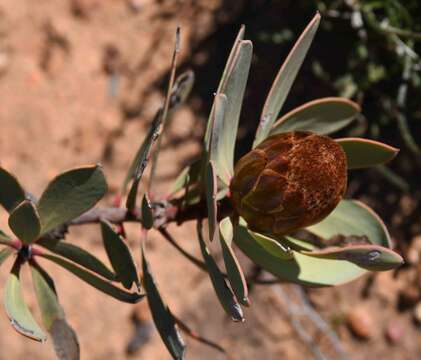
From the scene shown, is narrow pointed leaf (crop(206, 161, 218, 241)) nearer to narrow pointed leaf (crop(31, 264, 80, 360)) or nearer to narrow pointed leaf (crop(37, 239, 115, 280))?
narrow pointed leaf (crop(37, 239, 115, 280))

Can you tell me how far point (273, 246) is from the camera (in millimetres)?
1086

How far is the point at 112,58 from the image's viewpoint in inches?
113

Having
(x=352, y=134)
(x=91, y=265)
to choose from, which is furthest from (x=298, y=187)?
(x=352, y=134)

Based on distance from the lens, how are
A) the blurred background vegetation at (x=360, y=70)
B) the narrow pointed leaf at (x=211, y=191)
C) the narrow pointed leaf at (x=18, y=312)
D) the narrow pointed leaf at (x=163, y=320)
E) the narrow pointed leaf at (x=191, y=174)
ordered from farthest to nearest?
the blurred background vegetation at (x=360, y=70), the narrow pointed leaf at (x=191, y=174), the narrow pointed leaf at (x=163, y=320), the narrow pointed leaf at (x=18, y=312), the narrow pointed leaf at (x=211, y=191)

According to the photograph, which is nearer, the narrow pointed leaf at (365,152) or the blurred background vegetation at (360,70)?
the narrow pointed leaf at (365,152)

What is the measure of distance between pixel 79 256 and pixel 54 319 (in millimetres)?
152

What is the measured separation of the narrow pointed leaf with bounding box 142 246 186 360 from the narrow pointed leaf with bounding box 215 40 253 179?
0.27 metres

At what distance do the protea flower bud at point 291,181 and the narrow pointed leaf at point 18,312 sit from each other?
0.43 metres

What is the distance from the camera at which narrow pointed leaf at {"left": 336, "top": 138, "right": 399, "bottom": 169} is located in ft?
3.93

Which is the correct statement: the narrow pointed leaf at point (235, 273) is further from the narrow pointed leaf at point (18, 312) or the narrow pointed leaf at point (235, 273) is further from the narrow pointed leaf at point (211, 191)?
the narrow pointed leaf at point (18, 312)

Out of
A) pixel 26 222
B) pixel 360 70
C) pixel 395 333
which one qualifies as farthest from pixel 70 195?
pixel 395 333

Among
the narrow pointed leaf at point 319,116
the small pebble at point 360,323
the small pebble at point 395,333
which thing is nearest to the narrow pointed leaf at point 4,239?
the narrow pointed leaf at point 319,116

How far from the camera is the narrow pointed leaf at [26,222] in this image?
111cm

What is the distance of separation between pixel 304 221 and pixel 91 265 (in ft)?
1.42
